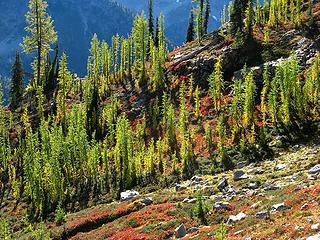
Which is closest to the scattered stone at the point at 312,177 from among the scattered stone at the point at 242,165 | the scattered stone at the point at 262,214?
the scattered stone at the point at 262,214

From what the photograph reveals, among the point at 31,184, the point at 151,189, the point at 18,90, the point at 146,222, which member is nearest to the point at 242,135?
the point at 151,189

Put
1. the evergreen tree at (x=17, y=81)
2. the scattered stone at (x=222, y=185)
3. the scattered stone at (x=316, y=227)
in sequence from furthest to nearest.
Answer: the evergreen tree at (x=17, y=81) < the scattered stone at (x=222, y=185) < the scattered stone at (x=316, y=227)

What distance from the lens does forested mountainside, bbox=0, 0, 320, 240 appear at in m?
33.1

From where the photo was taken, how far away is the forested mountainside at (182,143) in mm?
33062

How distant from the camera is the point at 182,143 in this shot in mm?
63375

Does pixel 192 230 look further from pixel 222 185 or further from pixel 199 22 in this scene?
pixel 199 22

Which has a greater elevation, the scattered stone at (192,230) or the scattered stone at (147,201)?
the scattered stone at (147,201)

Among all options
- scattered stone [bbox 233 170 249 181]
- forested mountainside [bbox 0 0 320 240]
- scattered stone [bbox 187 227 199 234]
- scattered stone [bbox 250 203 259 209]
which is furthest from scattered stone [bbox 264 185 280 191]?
scattered stone [bbox 187 227 199 234]

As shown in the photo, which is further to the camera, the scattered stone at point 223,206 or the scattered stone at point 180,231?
the scattered stone at point 223,206

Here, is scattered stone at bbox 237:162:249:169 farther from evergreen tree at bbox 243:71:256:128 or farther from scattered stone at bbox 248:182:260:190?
scattered stone at bbox 248:182:260:190

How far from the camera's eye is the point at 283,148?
52.9 m

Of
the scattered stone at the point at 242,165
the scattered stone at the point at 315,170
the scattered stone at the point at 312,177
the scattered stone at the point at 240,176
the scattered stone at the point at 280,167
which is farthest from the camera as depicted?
the scattered stone at the point at 242,165

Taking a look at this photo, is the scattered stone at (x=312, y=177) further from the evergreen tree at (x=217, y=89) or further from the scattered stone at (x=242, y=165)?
the evergreen tree at (x=217, y=89)

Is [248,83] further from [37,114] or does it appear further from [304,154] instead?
[37,114]
